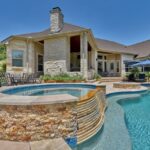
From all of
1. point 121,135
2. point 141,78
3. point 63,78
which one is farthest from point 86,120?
point 141,78

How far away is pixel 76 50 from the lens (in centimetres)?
2519

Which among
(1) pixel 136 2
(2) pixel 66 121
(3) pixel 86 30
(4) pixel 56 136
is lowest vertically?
(4) pixel 56 136

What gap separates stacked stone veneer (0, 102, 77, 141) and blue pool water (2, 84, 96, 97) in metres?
6.77

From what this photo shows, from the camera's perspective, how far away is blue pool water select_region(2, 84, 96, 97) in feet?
36.2

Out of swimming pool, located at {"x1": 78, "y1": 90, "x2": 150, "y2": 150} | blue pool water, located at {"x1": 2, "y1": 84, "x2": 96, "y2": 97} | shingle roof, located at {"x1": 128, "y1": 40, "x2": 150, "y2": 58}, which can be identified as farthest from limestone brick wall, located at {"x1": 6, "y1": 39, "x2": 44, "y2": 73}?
shingle roof, located at {"x1": 128, "y1": 40, "x2": 150, "y2": 58}

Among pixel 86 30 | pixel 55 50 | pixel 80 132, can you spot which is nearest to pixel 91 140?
pixel 80 132

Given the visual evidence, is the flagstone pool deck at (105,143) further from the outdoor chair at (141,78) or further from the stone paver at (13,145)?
the outdoor chair at (141,78)

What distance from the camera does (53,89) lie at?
43.2 ft

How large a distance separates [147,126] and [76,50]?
67.7 feet

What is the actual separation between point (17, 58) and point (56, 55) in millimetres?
4723

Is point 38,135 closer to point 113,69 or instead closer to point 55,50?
point 55,50

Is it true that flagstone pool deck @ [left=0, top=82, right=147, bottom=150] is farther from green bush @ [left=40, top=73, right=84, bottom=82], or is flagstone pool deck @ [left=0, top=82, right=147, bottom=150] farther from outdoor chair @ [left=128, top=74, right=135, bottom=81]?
outdoor chair @ [left=128, top=74, right=135, bottom=81]

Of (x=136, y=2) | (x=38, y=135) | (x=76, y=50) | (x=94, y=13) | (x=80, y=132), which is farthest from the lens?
(x=76, y=50)

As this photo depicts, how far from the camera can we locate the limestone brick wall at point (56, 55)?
17703mm
